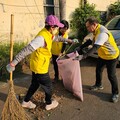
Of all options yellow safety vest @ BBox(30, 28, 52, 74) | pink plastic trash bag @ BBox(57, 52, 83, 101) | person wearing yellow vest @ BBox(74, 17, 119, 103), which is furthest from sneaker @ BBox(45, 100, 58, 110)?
person wearing yellow vest @ BBox(74, 17, 119, 103)

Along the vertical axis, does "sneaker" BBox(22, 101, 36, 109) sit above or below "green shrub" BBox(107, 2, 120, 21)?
below

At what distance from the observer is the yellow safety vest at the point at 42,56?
3.80 m

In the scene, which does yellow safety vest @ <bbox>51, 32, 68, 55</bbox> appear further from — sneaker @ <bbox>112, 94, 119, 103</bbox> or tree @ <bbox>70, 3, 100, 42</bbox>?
tree @ <bbox>70, 3, 100, 42</bbox>

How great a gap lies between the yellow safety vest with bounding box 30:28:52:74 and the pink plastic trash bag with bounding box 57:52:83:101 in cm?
75

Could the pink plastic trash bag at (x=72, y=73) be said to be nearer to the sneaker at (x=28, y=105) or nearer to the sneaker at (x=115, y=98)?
the sneaker at (x=115, y=98)

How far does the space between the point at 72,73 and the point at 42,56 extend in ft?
3.30

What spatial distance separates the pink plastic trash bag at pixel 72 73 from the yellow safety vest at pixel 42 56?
0.75 metres

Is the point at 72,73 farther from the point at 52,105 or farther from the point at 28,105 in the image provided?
the point at 28,105

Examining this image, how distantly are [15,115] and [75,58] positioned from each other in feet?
5.09

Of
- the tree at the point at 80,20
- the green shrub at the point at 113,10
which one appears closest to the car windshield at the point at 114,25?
the tree at the point at 80,20

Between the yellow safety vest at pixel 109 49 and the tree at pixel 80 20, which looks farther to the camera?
the tree at pixel 80 20

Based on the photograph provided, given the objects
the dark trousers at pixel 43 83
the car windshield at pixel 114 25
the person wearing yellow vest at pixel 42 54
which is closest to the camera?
the person wearing yellow vest at pixel 42 54

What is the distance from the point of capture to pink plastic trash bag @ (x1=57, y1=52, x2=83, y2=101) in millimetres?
4605

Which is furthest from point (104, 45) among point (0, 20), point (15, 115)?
point (0, 20)
